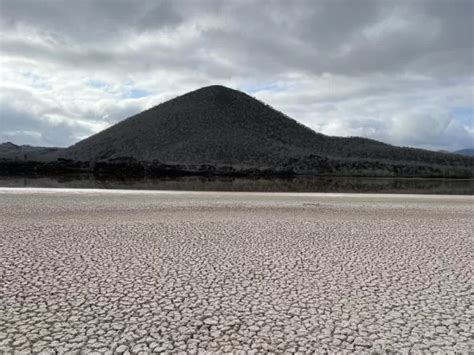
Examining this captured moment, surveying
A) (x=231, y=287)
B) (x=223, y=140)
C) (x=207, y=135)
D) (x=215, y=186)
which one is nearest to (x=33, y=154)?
(x=207, y=135)

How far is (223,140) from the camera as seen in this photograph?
9362 cm

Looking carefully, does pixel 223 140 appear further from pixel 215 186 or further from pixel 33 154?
pixel 215 186

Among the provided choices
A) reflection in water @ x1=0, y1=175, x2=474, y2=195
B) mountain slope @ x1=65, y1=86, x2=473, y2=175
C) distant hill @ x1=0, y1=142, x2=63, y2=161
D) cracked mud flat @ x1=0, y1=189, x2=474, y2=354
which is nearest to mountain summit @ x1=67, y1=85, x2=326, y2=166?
mountain slope @ x1=65, y1=86, x2=473, y2=175

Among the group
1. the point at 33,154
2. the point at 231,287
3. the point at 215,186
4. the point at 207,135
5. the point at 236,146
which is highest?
the point at 207,135

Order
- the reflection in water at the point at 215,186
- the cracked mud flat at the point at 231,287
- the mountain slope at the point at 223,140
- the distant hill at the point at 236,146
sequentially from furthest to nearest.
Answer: the mountain slope at the point at 223,140 < the distant hill at the point at 236,146 < the reflection in water at the point at 215,186 < the cracked mud flat at the point at 231,287

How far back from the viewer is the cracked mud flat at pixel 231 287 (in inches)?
192

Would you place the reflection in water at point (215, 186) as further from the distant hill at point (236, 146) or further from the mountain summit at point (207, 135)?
the mountain summit at point (207, 135)

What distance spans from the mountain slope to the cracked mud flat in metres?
67.1

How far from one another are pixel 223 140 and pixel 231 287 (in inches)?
3446

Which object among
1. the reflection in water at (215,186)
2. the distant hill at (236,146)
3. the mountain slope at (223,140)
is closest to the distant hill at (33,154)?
the distant hill at (236,146)

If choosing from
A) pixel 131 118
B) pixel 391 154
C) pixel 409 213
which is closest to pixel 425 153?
pixel 391 154

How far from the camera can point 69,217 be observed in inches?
560

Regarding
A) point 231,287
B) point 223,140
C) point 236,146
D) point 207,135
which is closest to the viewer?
point 231,287

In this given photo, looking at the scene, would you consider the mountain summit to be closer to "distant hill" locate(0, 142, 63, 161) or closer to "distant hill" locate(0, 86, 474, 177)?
"distant hill" locate(0, 86, 474, 177)
